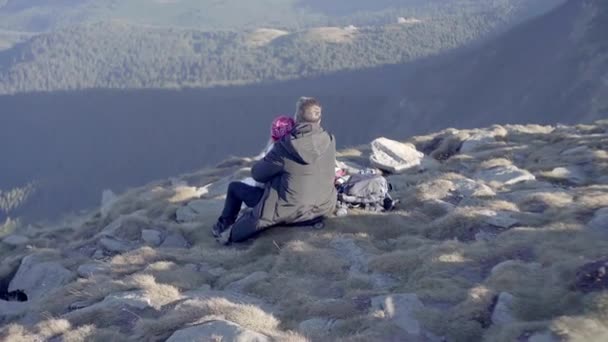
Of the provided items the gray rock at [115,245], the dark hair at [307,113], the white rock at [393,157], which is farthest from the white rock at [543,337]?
the white rock at [393,157]

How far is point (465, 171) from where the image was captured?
15.9 m

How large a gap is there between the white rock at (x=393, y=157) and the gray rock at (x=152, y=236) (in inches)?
244

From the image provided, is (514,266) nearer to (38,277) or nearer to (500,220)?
(500,220)

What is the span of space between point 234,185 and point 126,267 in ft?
7.76

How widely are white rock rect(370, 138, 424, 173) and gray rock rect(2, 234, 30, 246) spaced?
9.41m

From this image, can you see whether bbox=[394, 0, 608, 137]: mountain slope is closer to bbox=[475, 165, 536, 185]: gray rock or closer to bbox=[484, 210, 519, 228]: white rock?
bbox=[475, 165, 536, 185]: gray rock

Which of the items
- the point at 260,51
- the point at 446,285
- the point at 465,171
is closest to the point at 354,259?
the point at 446,285

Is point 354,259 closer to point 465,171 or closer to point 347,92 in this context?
point 465,171

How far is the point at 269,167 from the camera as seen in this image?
1091 centimetres

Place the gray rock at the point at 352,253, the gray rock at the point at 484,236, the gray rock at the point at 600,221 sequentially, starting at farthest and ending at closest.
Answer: the gray rock at the point at 484,236 < the gray rock at the point at 352,253 < the gray rock at the point at 600,221

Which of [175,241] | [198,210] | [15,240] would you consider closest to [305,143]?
[175,241]

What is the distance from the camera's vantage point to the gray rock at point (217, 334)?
278 inches

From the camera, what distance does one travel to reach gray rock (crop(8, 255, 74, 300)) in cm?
1181

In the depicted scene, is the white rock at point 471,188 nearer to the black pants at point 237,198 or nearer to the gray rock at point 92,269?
the black pants at point 237,198
